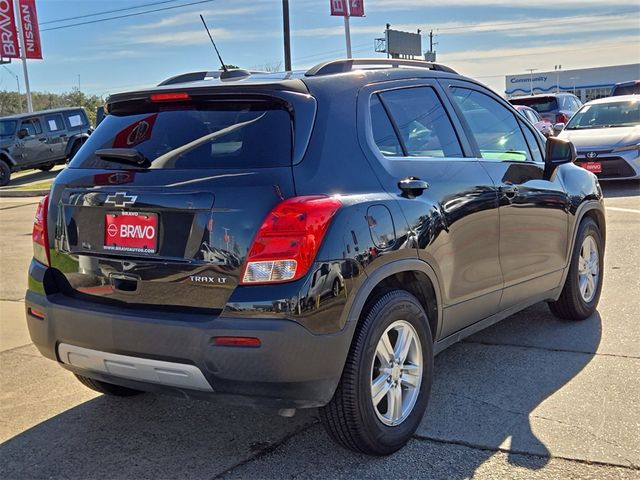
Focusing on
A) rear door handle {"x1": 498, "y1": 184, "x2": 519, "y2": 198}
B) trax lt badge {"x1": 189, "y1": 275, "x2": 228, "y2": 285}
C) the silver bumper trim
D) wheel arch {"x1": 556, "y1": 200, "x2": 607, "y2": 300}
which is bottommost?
wheel arch {"x1": 556, "y1": 200, "x2": 607, "y2": 300}

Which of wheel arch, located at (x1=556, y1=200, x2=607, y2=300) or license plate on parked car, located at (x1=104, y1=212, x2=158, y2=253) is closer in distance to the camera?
license plate on parked car, located at (x1=104, y1=212, x2=158, y2=253)

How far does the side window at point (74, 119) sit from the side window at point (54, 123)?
0.91ft

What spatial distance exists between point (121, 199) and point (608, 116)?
1291cm

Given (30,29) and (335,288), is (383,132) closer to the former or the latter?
(335,288)

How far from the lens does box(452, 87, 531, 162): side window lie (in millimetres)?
4344

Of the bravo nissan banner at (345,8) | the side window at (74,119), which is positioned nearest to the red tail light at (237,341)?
the side window at (74,119)

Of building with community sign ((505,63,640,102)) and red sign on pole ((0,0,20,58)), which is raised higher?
red sign on pole ((0,0,20,58))

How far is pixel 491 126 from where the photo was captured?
4.60 meters

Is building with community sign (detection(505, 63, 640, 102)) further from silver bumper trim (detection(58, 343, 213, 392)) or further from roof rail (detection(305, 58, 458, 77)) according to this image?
silver bumper trim (detection(58, 343, 213, 392))

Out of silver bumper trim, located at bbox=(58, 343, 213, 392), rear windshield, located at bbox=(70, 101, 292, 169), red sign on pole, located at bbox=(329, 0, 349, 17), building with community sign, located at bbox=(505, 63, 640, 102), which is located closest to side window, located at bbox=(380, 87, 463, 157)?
rear windshield, located at bbox=(70, 101, 292, 169)

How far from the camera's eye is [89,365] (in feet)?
10.8

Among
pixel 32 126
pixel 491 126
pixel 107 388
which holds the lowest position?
pixel 32 126

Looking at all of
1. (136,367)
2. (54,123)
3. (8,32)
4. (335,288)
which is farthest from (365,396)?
(8,32)

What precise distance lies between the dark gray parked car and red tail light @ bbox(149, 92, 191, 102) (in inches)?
769
